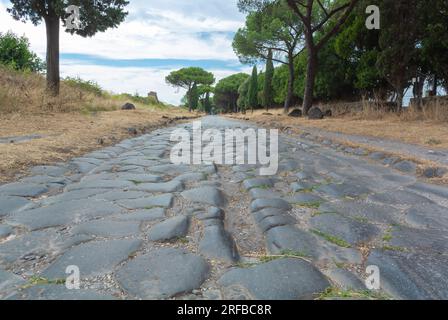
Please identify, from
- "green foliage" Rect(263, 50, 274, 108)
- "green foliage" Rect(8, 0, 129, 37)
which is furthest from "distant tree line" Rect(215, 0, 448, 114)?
"green foliage" Rect(8, 0, 129, 37)

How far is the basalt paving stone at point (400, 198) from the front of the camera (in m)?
2.59

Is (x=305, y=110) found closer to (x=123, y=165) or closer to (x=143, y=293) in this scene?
(x=123, y=165)

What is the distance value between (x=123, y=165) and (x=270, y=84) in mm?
28771

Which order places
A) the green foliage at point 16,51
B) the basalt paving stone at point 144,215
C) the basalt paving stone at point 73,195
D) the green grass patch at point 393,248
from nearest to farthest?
the green grass patch at point 393,248 → the basalt paving stone at point 144,215 → the basalt paving stone at point 73,195 → the green foliage at point 16,51

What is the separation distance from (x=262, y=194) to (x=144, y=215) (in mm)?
1054

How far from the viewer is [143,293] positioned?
4.27 feet

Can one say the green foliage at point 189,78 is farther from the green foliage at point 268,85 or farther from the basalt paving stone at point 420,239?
the basalt paving stone at point 420,239

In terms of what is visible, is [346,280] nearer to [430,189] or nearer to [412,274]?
[412,274]

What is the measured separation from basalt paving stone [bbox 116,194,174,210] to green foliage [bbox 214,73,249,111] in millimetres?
58895

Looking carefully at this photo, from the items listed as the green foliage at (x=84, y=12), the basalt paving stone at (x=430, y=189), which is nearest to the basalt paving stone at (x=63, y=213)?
the basalt paving stone at (x=430, y=189)

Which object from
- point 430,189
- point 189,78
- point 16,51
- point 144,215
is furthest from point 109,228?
point 189,78

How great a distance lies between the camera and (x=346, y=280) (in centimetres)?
142

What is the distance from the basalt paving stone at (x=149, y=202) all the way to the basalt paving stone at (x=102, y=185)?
0.45m

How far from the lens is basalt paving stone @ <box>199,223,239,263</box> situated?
64.7 inches
